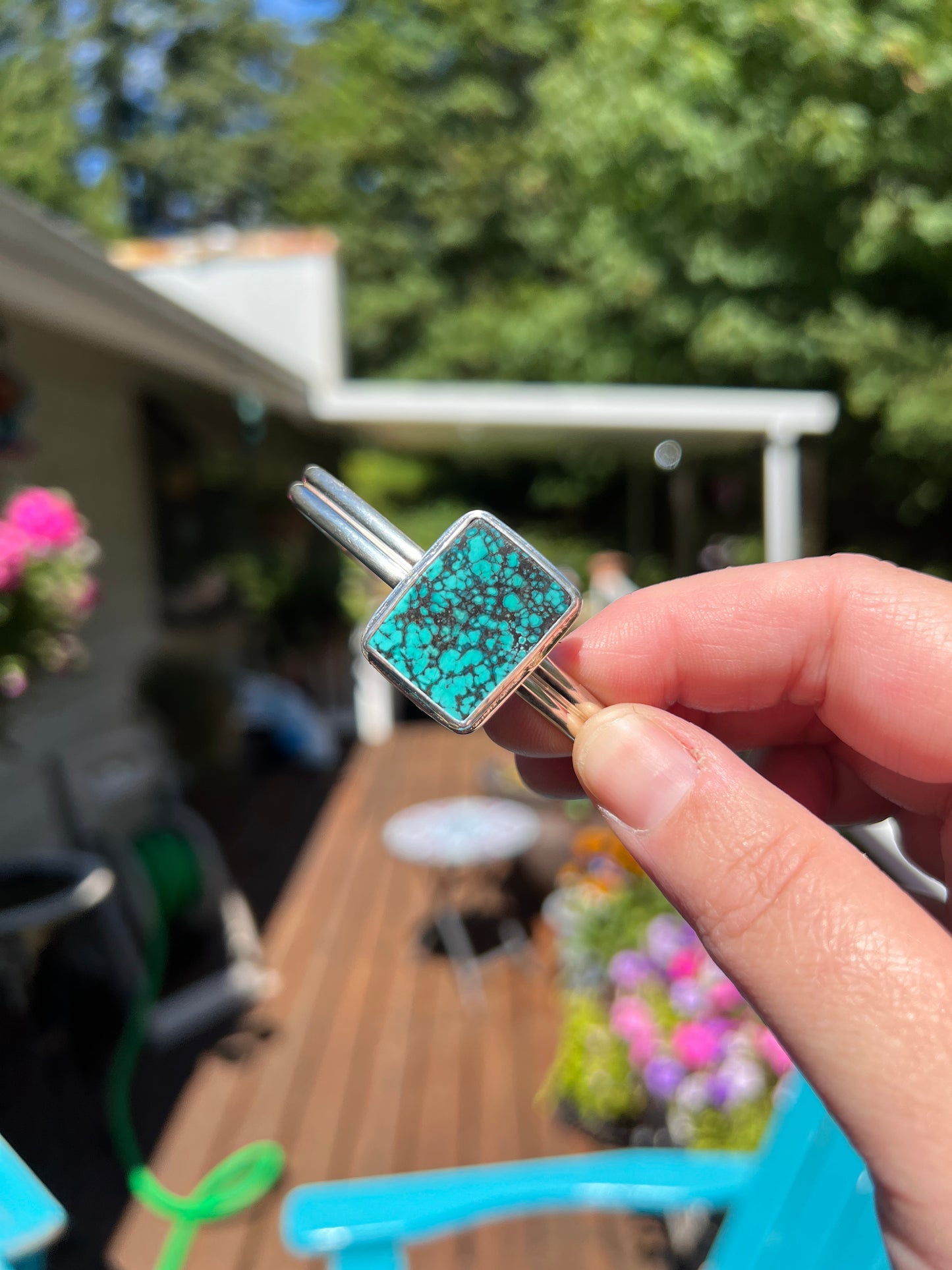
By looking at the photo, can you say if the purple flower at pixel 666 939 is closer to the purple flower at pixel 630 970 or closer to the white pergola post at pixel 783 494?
the purple flower at pixel 630 970

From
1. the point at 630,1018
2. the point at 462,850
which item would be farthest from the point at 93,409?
the point at 630,1018

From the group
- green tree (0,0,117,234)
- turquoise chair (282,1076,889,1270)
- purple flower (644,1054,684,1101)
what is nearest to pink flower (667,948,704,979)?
purple flower (644,1054,684,1101)

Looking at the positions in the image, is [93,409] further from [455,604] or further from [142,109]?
[142,109]

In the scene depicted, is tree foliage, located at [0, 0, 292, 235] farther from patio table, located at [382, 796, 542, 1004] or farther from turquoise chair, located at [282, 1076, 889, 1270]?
turquoise chair, located at [282, 1076, 889, 1270]

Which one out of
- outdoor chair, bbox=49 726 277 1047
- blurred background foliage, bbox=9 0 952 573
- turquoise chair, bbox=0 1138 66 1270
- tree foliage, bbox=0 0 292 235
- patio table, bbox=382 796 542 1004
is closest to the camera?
turquoise chair, bbox=0 1138 66 1270

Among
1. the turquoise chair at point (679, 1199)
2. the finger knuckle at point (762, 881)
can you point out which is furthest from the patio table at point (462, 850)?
the finger knuckle at point (762, 881)

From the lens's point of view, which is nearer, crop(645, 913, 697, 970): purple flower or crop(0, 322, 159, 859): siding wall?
crop(645, 913, 697, 970): purple flower

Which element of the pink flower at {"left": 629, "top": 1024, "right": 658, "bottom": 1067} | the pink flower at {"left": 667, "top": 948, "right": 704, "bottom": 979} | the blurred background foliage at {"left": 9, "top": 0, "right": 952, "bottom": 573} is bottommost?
the pink flower at {"left": 629, "top": 1024, "right": 658, "bottom": 1067}

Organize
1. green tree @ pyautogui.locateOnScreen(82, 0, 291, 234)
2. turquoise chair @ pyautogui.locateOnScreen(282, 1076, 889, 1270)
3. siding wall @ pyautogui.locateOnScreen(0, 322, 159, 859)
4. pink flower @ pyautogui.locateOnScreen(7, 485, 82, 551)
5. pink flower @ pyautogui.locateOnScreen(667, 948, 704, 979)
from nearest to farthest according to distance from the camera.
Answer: turquoise chair @ pyautogui.locateOnScreen(282, 1076, 889, 1270) < pink flower @ pyautogui.locateOnScreen(667, 948, 704, 979) < pink flower @ pyautogui.locateOnScreen(7, 485, 82, 551) < siding wall @ pyautogui.locateOnScreen(0, 322, 159, 859) < green tree @ pyautogui.locateOnScreen(82, 0, 291, 234)
